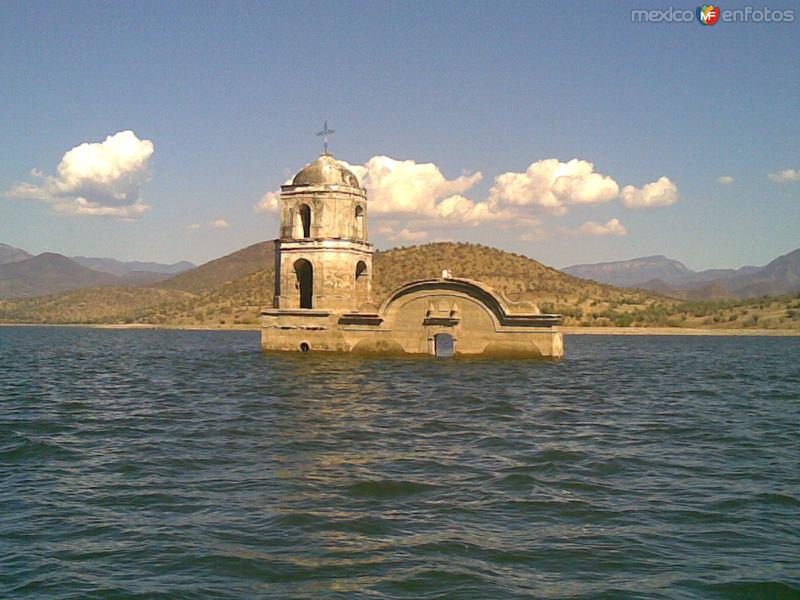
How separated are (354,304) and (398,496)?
26.1 meters

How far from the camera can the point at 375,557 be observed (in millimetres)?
8008

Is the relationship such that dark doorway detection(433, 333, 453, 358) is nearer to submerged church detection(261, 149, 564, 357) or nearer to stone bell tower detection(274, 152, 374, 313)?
submerged church detection(261, 149, 564, 357)

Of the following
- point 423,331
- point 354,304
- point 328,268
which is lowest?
point 423,331

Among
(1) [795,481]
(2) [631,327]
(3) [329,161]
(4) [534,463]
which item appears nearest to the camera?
(1) [795,481]

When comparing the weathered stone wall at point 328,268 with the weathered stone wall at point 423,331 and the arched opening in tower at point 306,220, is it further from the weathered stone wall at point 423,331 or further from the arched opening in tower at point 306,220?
the arched opening in tower at point 306,220

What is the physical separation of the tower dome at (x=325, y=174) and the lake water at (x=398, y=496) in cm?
1702

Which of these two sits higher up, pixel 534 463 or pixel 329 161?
pixel 329 161

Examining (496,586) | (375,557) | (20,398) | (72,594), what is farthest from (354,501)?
(20,398)

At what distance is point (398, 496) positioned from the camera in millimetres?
10352

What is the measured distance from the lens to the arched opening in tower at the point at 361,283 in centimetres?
3903

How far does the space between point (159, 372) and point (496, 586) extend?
2577cm

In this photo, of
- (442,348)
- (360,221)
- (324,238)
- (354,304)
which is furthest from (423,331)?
(442,348)

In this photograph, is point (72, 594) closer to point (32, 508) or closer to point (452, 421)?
point (32, 508)

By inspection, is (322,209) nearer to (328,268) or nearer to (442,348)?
(328,268)
